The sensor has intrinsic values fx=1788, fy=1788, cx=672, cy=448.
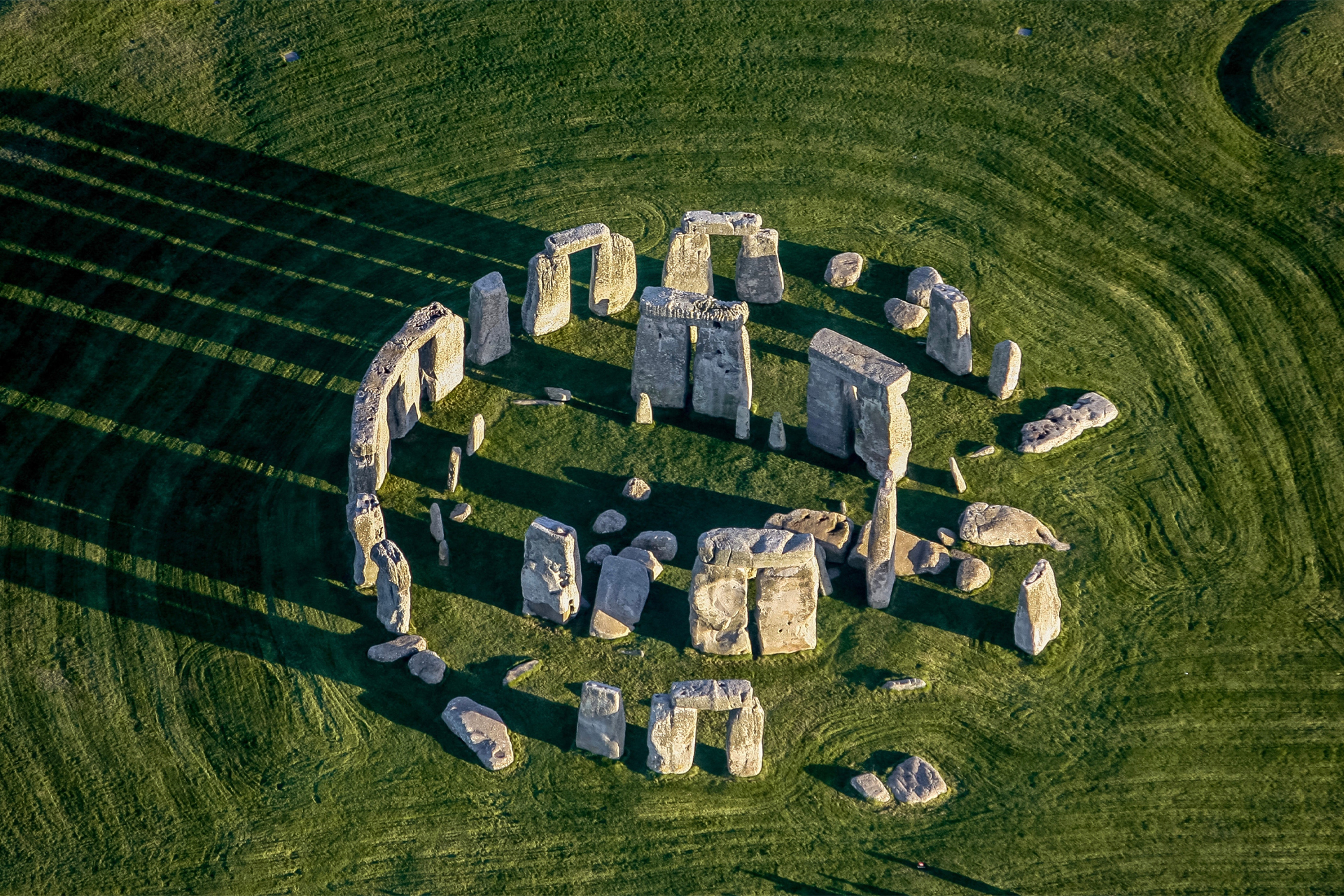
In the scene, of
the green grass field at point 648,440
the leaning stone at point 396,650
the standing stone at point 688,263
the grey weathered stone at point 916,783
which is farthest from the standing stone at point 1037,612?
the leaning stone at point 396,650

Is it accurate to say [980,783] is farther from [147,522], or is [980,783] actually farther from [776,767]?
[147,522]

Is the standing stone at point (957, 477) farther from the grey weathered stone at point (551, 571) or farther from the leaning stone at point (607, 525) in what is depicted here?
the grey weathered stone at point (551, 571)

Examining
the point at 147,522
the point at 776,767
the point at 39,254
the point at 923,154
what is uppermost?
the point at 923,154

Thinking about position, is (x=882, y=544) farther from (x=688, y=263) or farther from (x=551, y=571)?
(x=688, y=263)

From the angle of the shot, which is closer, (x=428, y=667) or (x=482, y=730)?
(x=482, y=730)

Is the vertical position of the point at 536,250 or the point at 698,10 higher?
the point at 698,10

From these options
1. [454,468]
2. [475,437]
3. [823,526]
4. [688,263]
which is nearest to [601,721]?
[823,526]

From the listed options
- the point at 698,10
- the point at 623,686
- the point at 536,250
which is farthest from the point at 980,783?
the point at 698,10
